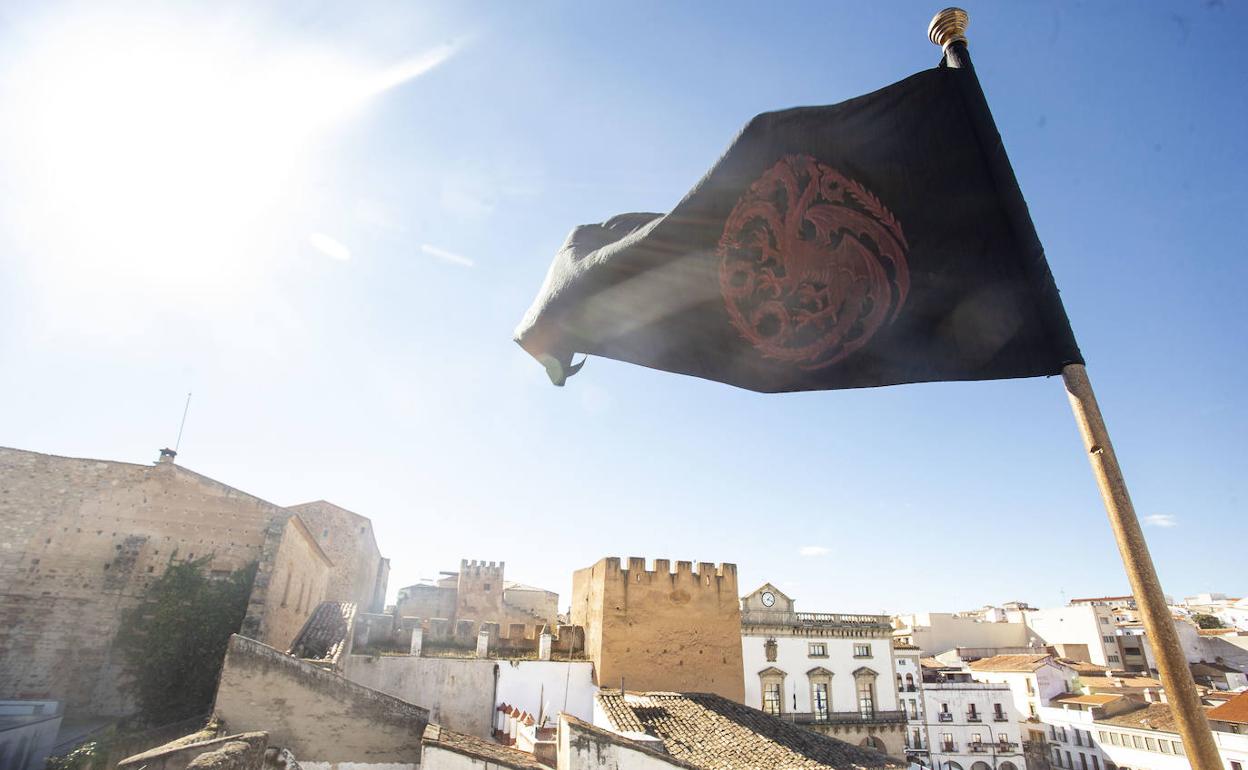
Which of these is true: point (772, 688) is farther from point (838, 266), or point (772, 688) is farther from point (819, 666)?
point (838, 266)

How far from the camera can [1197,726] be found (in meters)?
1.94

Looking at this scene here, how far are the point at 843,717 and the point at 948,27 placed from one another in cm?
3047

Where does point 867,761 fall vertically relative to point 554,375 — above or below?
below

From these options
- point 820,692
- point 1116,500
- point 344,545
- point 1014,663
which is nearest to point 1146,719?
point 1014,663

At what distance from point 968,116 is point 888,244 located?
641mm

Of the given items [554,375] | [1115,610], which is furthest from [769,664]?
[1115,610]

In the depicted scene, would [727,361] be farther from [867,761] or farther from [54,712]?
[54,712]

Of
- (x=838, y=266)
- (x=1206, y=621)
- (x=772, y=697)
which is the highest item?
(x=1206, y=621)

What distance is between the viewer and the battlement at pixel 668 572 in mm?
22750

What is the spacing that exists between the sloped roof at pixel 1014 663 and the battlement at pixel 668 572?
82.2ft

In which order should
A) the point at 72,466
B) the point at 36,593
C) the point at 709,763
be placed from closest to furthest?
1. the point at 709,763
2. the point at 36,593
3. the point at 72,466

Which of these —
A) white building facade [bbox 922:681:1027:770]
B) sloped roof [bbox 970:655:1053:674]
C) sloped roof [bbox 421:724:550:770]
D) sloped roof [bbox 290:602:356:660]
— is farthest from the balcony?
sloped roof [bbox 421:724:550:770]

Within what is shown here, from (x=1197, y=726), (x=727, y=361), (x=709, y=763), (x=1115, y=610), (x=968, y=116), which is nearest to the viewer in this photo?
(x=1197, y=726)

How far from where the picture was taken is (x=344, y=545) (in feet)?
107
